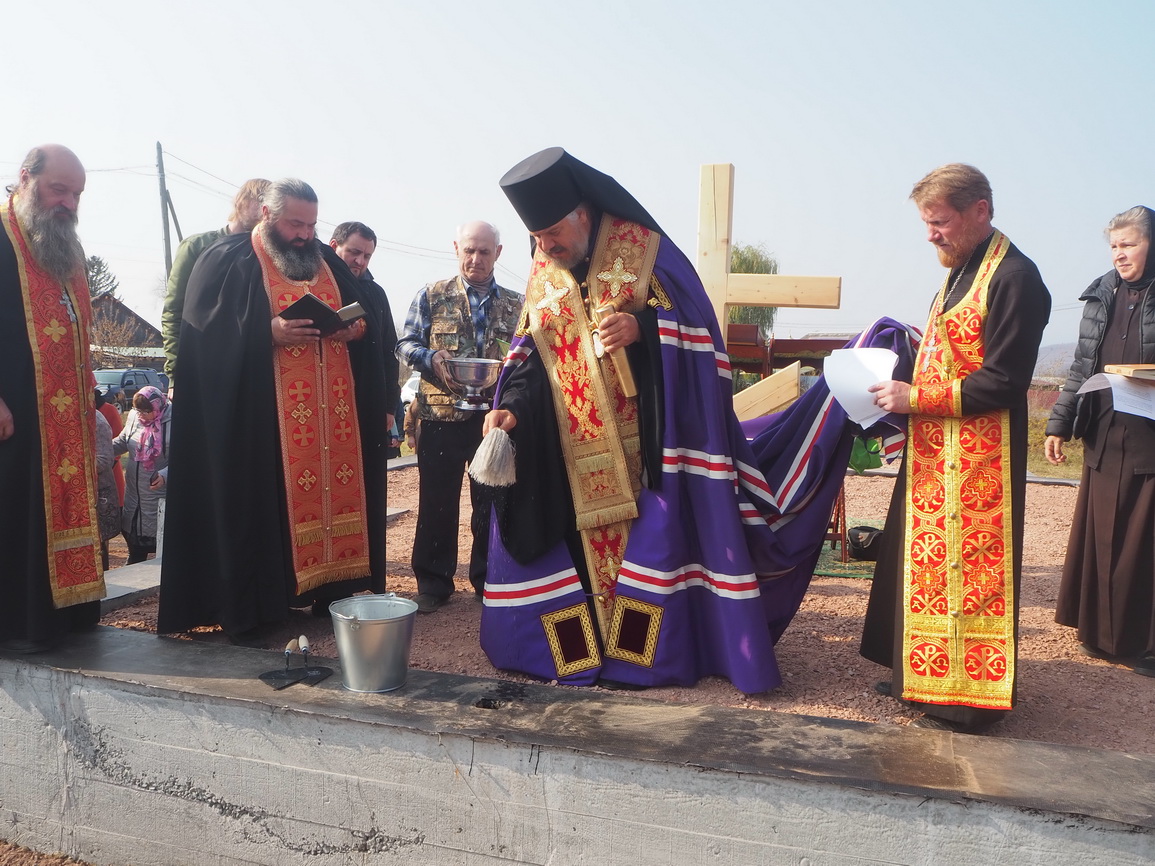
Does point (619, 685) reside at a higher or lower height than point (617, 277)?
lower

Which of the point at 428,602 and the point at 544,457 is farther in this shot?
the point at 428,602

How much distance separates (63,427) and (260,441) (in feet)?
2.63

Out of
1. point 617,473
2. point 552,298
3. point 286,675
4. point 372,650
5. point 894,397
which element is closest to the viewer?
point 372,650

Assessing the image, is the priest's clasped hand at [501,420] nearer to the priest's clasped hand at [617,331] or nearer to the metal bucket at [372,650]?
the priest's clasped hand at [617,331]

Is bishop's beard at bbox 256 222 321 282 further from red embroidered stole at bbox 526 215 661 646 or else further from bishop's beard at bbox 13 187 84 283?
red embroidered stole at bbox 526 215 661 646

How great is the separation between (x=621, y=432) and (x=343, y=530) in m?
1.61

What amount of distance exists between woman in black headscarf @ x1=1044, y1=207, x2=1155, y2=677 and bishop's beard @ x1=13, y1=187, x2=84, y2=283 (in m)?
4.73

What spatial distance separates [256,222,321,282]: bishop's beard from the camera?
439 cm

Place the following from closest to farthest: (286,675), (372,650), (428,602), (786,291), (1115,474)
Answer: (372,650)
(286,675)
(1115,474)
(428,602)
(786,291)

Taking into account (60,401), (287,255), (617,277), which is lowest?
(60,401)

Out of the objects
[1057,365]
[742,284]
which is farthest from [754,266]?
[742,284]

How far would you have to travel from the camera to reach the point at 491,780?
8.90 ft

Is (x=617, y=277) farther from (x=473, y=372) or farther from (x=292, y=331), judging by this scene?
(x=292, y=331)

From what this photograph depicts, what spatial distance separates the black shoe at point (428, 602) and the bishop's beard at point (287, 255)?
5.93ft
